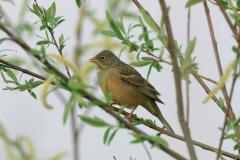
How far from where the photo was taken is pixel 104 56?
7484 mm

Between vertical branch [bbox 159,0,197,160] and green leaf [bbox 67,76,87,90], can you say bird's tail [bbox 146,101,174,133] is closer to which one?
vertical branch [bbox 159,0,197,160]

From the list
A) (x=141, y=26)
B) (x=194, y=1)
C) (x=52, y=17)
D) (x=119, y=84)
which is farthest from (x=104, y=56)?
(x=194, y=1)

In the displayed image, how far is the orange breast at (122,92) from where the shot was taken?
660 cm

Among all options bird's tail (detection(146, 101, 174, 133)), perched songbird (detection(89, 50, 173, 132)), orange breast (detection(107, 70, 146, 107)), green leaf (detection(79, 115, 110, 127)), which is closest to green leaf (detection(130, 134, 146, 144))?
green leaf (detection(79, 115, 110, 127))

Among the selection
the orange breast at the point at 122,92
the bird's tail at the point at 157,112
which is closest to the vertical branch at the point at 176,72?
the bird's tail at the point at 157,112

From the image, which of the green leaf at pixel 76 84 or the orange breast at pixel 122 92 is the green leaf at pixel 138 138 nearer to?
the green leaf at pixel 76 84

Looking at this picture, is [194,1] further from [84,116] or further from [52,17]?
[52,17]

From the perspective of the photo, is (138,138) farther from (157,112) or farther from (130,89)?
(130,89)

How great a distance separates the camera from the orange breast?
660 cm

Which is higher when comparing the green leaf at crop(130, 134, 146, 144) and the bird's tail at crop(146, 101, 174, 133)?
the bird's tail at crop(146, 101, 174, 133)

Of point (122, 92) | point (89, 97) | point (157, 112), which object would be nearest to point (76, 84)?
point (89, 97)

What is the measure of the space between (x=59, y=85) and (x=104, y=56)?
5348mm

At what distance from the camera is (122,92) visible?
6.71m

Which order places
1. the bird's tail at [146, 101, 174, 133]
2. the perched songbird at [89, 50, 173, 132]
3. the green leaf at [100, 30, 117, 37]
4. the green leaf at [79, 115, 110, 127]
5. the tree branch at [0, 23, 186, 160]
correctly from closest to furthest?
1. the tree branch at [0, 23, 186, 160]
2. the green leaf at [79, 115, 110, 127]
3. the green leaf at [100, 30, 117, 37]
4. the bird's tail at [146, 101, 174, 133]
5. the perched songbird at [89, 50, 173, 132]
